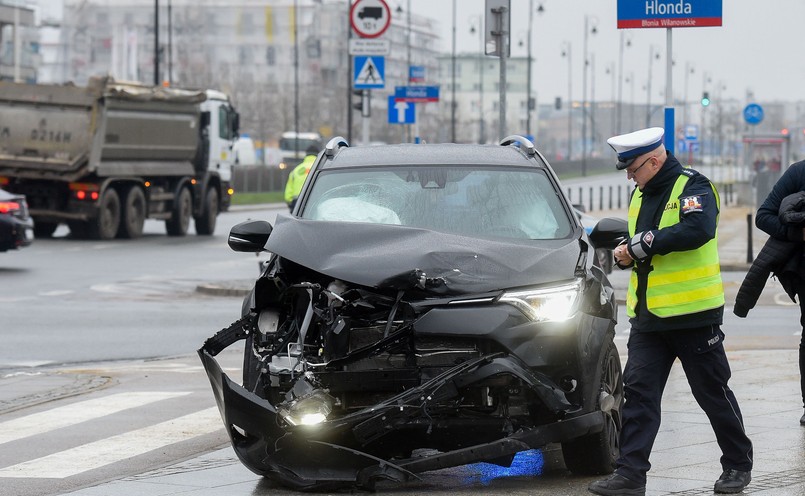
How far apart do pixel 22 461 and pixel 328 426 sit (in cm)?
235

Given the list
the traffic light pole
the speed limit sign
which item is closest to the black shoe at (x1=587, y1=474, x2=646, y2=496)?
the traffic light pole

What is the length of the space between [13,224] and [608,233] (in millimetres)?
16687

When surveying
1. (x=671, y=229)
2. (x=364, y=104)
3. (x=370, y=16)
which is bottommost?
(x=671, y=229)

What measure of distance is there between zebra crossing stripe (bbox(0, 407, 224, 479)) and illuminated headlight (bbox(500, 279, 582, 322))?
8.44 ft

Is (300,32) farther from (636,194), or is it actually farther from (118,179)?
(636,194)

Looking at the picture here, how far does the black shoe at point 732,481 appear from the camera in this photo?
7.28m

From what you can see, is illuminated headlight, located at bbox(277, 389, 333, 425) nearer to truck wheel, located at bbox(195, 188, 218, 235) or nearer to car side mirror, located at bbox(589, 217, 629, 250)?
car side mirror, located at bbox(589, 217, 629, 250)

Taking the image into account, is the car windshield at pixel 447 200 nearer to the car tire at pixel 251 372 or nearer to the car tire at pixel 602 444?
the car tire at pixel 602 444

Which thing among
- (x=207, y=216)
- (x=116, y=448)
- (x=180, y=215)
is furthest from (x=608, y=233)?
(x=207, y=216)

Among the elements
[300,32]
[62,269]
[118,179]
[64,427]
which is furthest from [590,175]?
[64,427]

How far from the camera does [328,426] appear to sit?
7000mm

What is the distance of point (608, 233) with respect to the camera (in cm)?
855

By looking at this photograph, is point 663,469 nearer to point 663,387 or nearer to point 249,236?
point 663,387

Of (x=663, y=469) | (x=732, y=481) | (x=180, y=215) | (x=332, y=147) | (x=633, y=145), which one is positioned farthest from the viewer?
(x=180, y=215)
